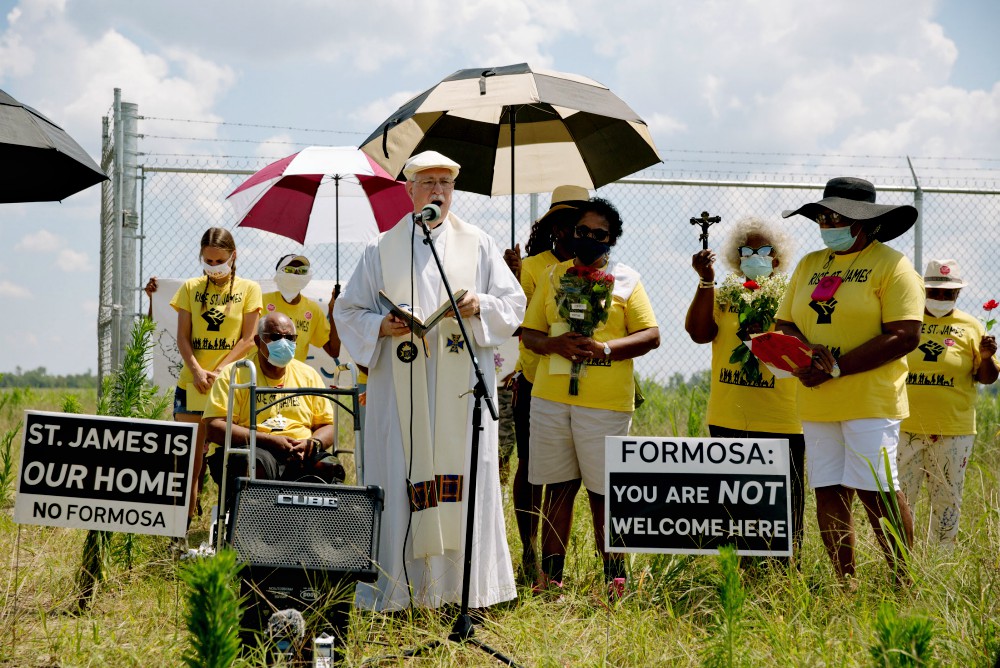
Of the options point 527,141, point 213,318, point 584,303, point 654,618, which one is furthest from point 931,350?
point 213,318

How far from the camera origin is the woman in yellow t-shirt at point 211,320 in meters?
6.46

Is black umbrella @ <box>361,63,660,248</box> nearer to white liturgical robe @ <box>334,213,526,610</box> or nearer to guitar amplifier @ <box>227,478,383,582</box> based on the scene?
white liturgical robe @ <box>334,213,526,610</box>

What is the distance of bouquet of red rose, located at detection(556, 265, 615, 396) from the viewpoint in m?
5.02

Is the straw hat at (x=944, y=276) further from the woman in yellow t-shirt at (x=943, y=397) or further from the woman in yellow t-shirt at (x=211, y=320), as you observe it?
the woman in yellow t-shirt at (x=211, y=320)

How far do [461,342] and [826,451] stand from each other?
1.78 meters

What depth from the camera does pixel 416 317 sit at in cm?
470

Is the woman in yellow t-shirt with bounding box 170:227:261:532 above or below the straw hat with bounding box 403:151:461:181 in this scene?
below

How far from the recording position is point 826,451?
4598 mm

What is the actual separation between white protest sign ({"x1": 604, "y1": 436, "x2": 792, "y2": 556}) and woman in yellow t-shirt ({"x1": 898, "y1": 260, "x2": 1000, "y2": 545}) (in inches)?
54.9

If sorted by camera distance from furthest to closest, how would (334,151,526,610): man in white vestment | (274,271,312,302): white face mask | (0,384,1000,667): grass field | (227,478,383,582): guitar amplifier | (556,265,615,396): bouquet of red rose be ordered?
1. (274,271,312,302): white face mask
2. (556,265,615,396): bouquet of red rose
3. (334,151,526,610): man in white vestment
4. (227,478,383,582): guitar amplifier
5. (0,384,1000,667): grass field

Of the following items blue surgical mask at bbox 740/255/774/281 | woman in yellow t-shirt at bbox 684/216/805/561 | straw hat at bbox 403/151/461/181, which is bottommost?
woman in yellow t-shirt at bbox 684/216/805/561

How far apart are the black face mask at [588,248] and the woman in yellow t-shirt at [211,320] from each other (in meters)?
2.47

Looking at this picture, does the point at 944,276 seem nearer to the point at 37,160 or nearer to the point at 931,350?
the point at 931,350

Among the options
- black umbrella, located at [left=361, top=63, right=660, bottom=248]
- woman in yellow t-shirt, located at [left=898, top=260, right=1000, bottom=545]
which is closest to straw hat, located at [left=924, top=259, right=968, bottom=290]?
woman in yellow t-shirt, located at [left=898, top=260, right=1000, bottom=545]
